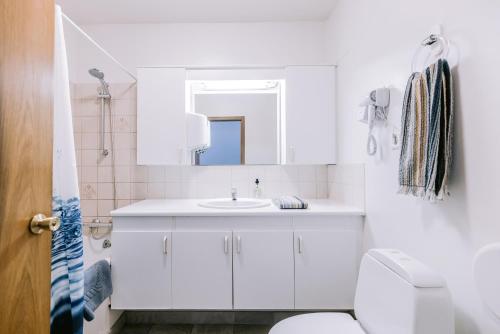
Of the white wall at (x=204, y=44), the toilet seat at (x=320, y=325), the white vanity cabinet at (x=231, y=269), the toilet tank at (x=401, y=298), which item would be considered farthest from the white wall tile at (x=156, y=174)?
the toilet tank at (x=401, y=298)

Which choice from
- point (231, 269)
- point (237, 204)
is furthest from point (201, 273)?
point (237, 204)

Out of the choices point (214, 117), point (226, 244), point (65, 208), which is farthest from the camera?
point (214, 117)

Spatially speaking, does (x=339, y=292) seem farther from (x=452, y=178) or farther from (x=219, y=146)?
(x=219, y=146)

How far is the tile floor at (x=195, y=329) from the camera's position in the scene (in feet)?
6.42

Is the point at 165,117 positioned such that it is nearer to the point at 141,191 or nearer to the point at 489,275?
the point at 141,191

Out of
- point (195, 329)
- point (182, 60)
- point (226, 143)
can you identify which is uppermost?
point (182, 60)

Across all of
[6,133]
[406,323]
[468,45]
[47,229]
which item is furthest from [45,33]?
[406,323]

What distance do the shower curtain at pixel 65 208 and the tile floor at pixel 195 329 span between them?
914 mm

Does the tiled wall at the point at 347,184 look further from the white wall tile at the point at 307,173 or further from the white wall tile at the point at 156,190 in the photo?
the white wall tile at the point at 156,190

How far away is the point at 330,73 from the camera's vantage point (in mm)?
2195

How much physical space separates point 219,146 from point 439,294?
178 cm

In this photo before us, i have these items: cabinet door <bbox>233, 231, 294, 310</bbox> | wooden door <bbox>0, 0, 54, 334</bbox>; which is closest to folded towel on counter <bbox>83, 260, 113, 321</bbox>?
wooden door <bbox>0, 0, 54, 334</bbox>

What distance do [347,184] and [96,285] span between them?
5.73 feet

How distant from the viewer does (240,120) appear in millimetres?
2332
